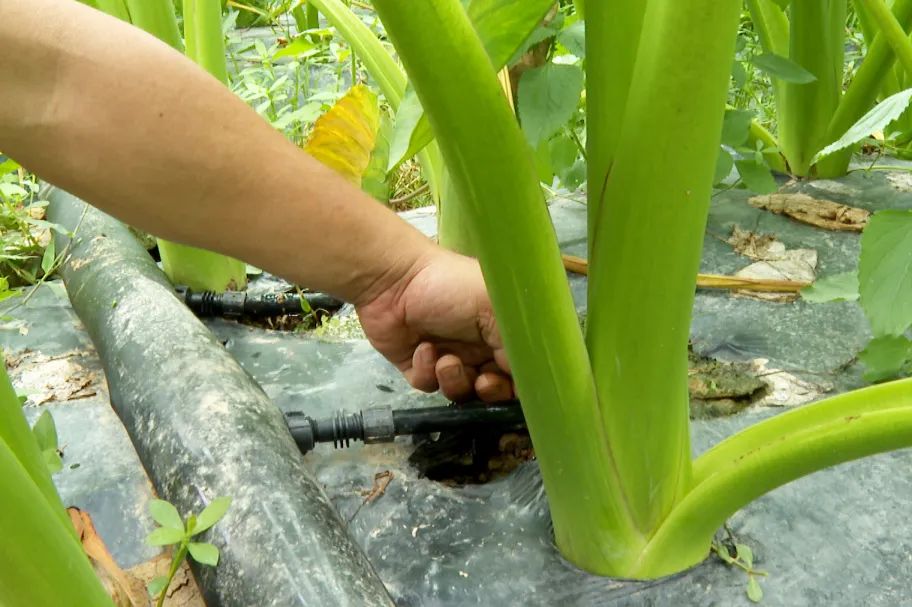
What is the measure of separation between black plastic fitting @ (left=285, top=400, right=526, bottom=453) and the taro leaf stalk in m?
0.49

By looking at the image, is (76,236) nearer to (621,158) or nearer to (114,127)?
(114,127)

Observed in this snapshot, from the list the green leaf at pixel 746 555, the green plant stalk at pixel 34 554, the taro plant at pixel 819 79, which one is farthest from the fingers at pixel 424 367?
the taro plant at pixel 819 79

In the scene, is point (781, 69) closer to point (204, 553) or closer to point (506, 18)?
point (506, 18)

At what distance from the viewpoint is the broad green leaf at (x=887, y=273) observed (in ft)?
2.39

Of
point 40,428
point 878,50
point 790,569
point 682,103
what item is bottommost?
point 790,569

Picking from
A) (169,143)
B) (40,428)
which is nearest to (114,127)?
(169,143)

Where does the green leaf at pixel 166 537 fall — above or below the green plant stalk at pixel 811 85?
below

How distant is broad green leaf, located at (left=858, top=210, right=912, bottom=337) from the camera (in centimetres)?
73

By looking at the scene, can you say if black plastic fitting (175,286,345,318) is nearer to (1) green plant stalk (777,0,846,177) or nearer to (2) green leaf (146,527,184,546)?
(2) green leaf (146,527,184,546)

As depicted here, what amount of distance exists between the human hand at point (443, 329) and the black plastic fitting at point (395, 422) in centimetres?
3

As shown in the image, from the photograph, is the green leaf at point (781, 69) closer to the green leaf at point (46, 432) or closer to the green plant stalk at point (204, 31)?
the green plant stalk at point (204, 31)

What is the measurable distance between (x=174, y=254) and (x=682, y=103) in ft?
3.17

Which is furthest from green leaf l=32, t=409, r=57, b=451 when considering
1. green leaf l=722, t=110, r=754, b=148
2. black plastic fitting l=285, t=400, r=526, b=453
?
green leaf l=722, t=110, r=754, b=148

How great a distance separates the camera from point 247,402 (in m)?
0.84
